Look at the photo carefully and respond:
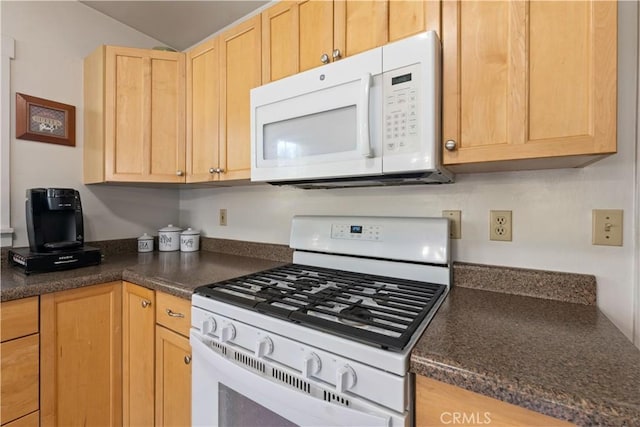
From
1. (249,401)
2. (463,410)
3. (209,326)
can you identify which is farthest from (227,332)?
(463,410)

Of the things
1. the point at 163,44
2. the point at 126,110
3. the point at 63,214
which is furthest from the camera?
the point at 163,44

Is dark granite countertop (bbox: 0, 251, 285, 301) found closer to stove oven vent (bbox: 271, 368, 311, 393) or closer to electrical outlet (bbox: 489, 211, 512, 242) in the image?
stove oven vent (bbox: 271, 368, 311, 393)

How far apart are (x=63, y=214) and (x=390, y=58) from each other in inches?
71.4

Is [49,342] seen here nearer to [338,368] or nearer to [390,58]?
[338,368]

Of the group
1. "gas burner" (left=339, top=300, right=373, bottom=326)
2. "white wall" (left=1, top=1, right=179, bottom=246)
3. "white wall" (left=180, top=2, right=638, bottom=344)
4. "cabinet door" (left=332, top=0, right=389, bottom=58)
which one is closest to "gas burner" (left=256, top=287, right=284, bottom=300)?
"gas burner" (left=339, top=300, right=373, bottom=326)

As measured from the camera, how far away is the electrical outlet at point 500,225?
3.67 feet

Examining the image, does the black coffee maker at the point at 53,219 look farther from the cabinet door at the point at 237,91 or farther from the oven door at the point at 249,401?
the oven door at the point at 249,401

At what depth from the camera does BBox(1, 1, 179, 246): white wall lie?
Result: 1.58 meters

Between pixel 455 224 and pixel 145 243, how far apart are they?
76.4 inches

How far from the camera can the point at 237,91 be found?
1501 mm

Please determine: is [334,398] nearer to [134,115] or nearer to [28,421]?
[28,421]

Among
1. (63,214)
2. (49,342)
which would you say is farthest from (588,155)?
(63,214)

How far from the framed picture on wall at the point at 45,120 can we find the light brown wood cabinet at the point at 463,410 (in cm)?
219

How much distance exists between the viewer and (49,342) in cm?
120
